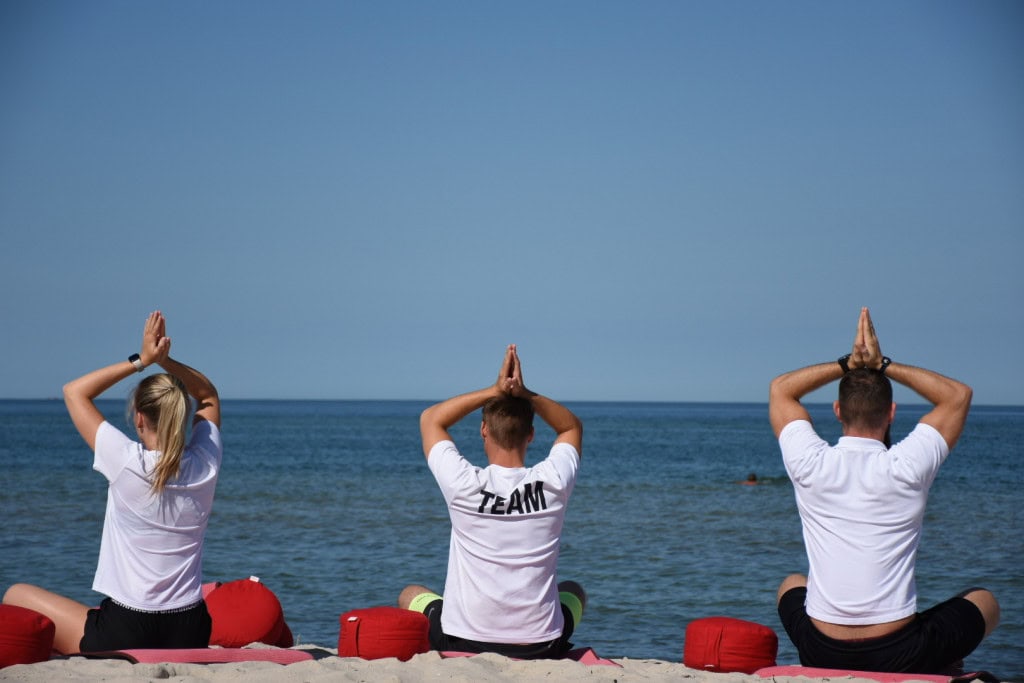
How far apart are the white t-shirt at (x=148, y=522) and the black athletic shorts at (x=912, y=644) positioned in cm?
279

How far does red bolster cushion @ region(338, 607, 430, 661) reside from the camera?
4977mm

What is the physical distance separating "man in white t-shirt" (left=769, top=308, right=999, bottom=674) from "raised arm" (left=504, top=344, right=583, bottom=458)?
0.94 meters

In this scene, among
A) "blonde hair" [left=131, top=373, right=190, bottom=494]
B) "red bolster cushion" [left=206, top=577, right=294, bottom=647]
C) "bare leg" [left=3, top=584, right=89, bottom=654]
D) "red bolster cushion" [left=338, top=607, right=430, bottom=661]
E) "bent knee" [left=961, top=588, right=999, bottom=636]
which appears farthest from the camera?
"red bolster cushion" [left=206, top=577, right=294, bottom=647]

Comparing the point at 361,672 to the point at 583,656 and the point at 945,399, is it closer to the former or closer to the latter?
the point at 583,656

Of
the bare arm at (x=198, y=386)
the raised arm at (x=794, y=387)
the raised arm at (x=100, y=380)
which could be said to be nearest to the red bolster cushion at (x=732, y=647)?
the raised arm at (x=794, y=387)

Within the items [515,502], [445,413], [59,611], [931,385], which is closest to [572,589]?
[515,502]

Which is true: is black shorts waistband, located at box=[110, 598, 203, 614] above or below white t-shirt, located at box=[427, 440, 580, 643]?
below

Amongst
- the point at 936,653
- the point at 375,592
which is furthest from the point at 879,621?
the point at 375,592

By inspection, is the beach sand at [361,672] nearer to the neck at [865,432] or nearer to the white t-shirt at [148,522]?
the white t-shirt at [148,522]

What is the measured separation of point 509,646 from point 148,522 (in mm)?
1708

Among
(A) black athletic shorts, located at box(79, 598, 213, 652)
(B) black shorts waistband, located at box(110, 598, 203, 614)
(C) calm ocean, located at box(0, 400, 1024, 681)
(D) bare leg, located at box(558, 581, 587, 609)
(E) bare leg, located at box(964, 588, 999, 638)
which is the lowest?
(C) calm ocean, located at box(0, 400, 1024, 681)

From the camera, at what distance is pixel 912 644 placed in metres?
4.41

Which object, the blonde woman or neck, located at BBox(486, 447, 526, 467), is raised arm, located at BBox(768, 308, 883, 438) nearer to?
neck, located at BBox(486, 447, 526, 467)

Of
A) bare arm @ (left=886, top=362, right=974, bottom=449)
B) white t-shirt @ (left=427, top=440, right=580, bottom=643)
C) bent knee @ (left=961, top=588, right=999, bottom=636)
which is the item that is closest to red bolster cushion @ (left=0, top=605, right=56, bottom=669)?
white t-shirt @ (left=427, top=440, right=580, bottom=643)
